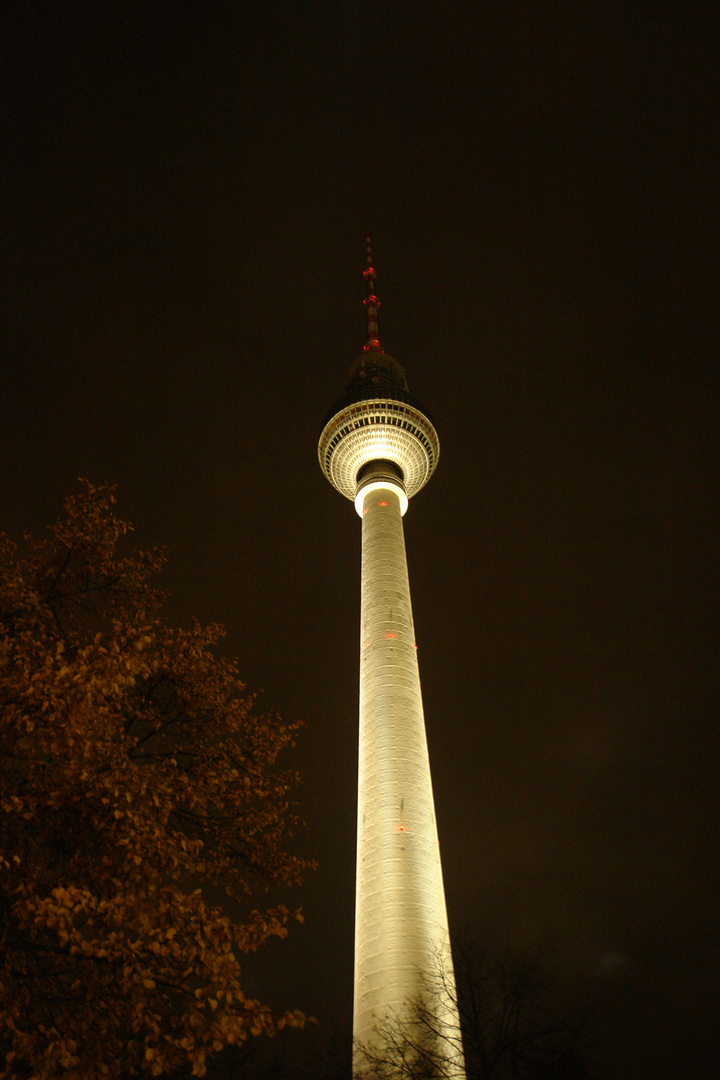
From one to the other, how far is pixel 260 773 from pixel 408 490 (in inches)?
1622

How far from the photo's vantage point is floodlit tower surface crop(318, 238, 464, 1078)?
2791cm

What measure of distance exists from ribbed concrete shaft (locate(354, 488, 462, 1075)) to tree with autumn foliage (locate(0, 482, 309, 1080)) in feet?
56.1

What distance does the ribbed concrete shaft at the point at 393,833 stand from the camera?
2828cm

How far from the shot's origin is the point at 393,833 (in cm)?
3225

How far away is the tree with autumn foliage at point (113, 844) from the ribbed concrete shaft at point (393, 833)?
17087 millimetres

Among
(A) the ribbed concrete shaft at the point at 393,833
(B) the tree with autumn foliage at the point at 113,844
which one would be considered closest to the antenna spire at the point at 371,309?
(A) the ribbed concrete shaft at the point at 393,833

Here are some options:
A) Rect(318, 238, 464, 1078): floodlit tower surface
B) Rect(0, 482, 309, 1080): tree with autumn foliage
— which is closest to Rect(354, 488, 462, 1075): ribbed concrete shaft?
Rect(318, 238, 464, 1078): floodlit tower surface

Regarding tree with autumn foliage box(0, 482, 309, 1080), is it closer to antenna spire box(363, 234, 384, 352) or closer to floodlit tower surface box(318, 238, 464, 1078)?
floodlit tower surface box(318, 238, 464, 1078)

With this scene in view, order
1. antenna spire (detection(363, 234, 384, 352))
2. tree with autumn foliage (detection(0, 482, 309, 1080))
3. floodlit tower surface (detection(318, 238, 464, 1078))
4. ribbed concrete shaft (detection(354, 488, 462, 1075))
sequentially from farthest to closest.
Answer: antenna spire (detection(363, 234, 384, 352))
ribbed concrete shaft (detection(354, 488, 462, 1075))
floodlit tower surface (detection(318, 238, 464, 1078))
tree with autumn foliage (detection(0, 482, 309, 1080))

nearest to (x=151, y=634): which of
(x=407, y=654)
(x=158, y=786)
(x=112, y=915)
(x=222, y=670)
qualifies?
(x=222, y=670)

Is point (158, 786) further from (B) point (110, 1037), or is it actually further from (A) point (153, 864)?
(B) point (110, 1037)

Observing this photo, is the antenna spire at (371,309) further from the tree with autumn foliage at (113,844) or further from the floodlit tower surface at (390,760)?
A: the tree with autumn foliage at (113,844)

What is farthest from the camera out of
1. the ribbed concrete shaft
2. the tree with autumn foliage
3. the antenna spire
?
the antenna spire

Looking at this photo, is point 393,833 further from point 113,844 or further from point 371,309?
point 371,309
